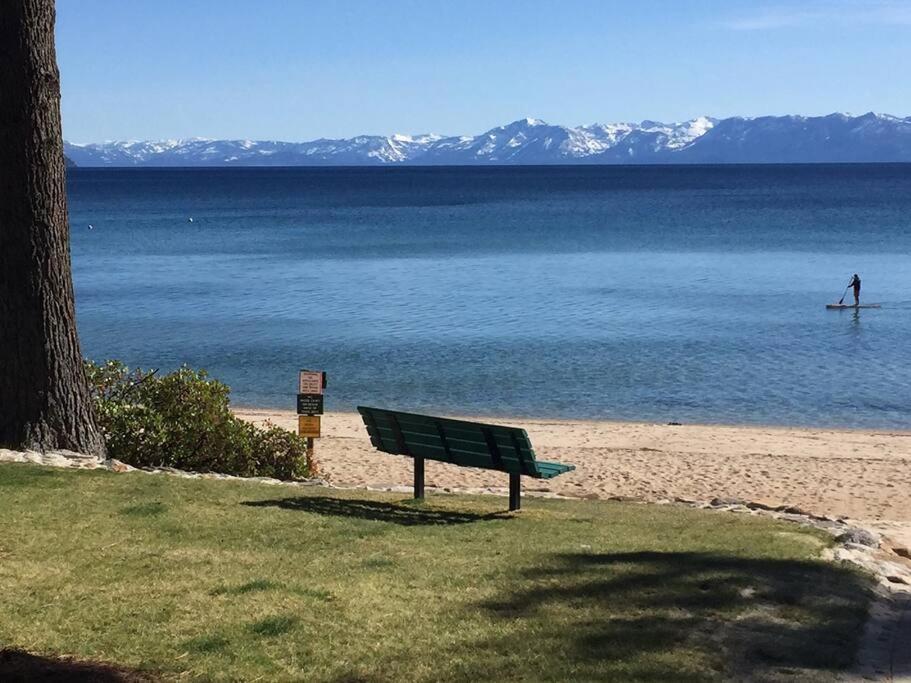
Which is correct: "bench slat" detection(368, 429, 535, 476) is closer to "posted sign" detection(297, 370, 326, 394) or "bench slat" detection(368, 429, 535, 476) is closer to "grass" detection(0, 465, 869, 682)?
"grass" detection(0, 465, 869, 682)

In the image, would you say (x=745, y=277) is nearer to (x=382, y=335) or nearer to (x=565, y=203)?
(x=382, y=335)

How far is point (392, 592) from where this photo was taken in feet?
25.1

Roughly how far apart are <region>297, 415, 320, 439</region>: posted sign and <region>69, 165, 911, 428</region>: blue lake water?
10.5 meters

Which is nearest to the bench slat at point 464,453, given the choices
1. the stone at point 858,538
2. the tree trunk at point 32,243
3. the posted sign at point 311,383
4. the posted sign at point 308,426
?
the stone at point 858,538

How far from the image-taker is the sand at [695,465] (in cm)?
1672

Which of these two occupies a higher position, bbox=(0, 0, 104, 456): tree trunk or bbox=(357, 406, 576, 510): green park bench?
bbox=(0, 0, 104, 456): tree trunk

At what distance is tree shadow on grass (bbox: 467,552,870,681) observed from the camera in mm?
6555

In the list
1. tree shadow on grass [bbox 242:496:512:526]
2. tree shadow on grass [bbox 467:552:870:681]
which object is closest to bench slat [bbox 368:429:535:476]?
tree shadow on grass [bbox 242:496:512:526]

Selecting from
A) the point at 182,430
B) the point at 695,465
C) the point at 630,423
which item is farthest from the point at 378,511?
the point at 630,423

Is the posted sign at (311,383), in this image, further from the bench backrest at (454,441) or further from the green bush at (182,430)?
the bench backrest at (454,441)

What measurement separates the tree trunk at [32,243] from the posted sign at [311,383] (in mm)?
4277

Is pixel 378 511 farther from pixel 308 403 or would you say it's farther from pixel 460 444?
pixel 308 403

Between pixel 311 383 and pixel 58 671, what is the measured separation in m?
10.6

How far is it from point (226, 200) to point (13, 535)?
139 meters
